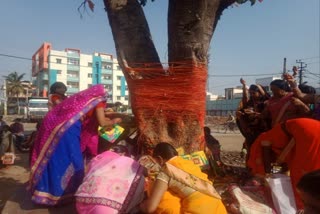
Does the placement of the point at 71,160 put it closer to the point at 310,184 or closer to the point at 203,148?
the point at 203,148

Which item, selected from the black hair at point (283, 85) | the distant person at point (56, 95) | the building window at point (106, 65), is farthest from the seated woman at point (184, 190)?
the building window at point (106, 65)

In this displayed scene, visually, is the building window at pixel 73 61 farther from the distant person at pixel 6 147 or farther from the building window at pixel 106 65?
the distant person at pixel 6 147

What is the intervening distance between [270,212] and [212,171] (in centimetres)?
103

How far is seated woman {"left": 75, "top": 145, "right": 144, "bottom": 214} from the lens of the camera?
2768 millimetres

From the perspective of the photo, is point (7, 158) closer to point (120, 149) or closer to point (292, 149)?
point (120, 149)

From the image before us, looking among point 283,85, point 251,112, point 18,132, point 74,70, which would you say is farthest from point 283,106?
point 74,70

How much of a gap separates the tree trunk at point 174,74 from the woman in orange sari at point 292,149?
0.74 metres

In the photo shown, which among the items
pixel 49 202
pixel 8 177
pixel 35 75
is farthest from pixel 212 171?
pixel 35 75

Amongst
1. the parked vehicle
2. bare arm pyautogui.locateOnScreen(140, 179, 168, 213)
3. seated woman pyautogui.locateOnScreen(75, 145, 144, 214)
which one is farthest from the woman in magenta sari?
the parked vehicle

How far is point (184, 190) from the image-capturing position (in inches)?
108

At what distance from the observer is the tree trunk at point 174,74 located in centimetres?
375

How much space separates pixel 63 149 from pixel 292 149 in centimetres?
220

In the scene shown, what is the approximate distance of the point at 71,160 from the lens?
333cm

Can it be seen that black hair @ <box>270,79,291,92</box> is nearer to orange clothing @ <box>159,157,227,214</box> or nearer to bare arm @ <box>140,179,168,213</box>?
orange clothing @ <box>159,157,227,214</box>
